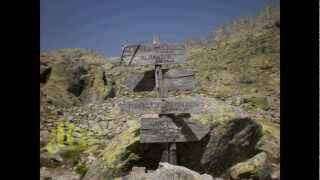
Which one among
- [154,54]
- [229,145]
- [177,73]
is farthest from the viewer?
[229,145]

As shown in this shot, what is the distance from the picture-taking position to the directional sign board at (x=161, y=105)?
12.5 ft

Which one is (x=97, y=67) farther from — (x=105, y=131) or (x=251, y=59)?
(x=251, y=59)

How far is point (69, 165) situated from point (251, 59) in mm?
1951

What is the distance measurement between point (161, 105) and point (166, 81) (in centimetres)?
22

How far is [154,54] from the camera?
3.73 meters

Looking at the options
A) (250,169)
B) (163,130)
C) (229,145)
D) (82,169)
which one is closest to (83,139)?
(82,169)

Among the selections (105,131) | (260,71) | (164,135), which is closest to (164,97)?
(164,135)

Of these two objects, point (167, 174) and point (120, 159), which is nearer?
point (167, 174)

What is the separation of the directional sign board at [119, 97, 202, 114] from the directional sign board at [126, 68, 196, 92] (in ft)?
0.32

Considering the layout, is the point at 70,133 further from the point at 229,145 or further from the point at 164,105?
the point at 229,145

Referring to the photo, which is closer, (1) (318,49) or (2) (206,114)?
(1) (318,49)

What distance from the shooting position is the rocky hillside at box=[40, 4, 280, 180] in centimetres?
382
